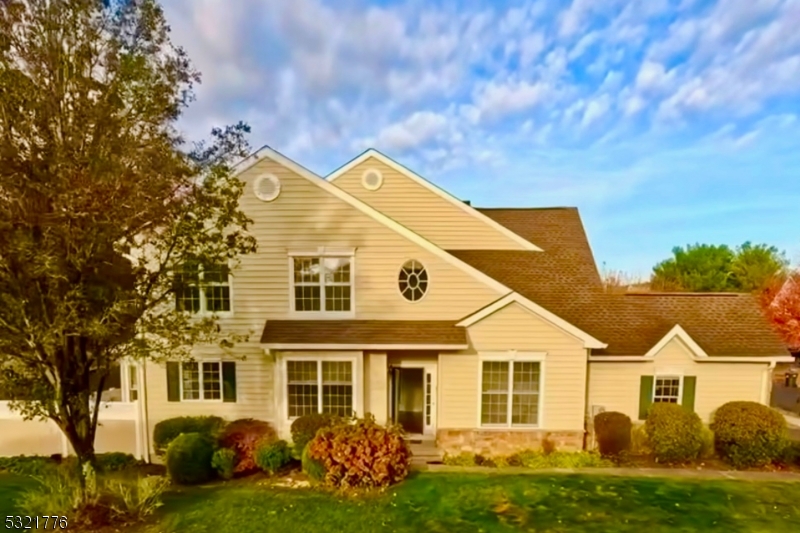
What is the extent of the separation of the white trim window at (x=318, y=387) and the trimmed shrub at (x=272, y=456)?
48.0 inches

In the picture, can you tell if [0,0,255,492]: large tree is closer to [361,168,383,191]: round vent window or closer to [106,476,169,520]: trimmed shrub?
[106,476,169,520]: trimmed shrub

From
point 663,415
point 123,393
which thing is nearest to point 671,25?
point 663,415

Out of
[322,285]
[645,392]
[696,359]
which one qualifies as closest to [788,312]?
[696,359]

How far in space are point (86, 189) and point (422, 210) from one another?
11.3m

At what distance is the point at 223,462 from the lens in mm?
10984

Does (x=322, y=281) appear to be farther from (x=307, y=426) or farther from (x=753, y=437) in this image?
(x=753, y=437)

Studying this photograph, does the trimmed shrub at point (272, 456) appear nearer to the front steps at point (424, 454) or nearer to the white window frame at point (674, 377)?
the front steps at point (424, 454)

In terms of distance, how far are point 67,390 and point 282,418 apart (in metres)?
5.90

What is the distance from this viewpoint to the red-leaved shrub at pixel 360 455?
998cm

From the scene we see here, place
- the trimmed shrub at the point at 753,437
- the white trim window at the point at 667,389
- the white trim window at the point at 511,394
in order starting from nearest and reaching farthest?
the trimmed shrub at the point at 753,437 < the white trim window at the point at 511,394 < the white trim window at the point at 667,389

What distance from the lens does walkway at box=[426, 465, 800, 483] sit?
1096 centimetres

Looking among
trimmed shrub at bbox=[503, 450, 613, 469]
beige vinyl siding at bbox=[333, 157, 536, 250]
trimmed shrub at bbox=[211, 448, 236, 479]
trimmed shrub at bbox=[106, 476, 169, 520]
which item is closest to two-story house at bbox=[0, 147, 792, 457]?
trimmed shrub at bbox=[503, 450, 613, 469]

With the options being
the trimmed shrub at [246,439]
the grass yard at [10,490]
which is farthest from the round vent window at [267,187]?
the grass yard at [10,490]

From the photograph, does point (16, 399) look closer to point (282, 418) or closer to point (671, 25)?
point (282, 418)
